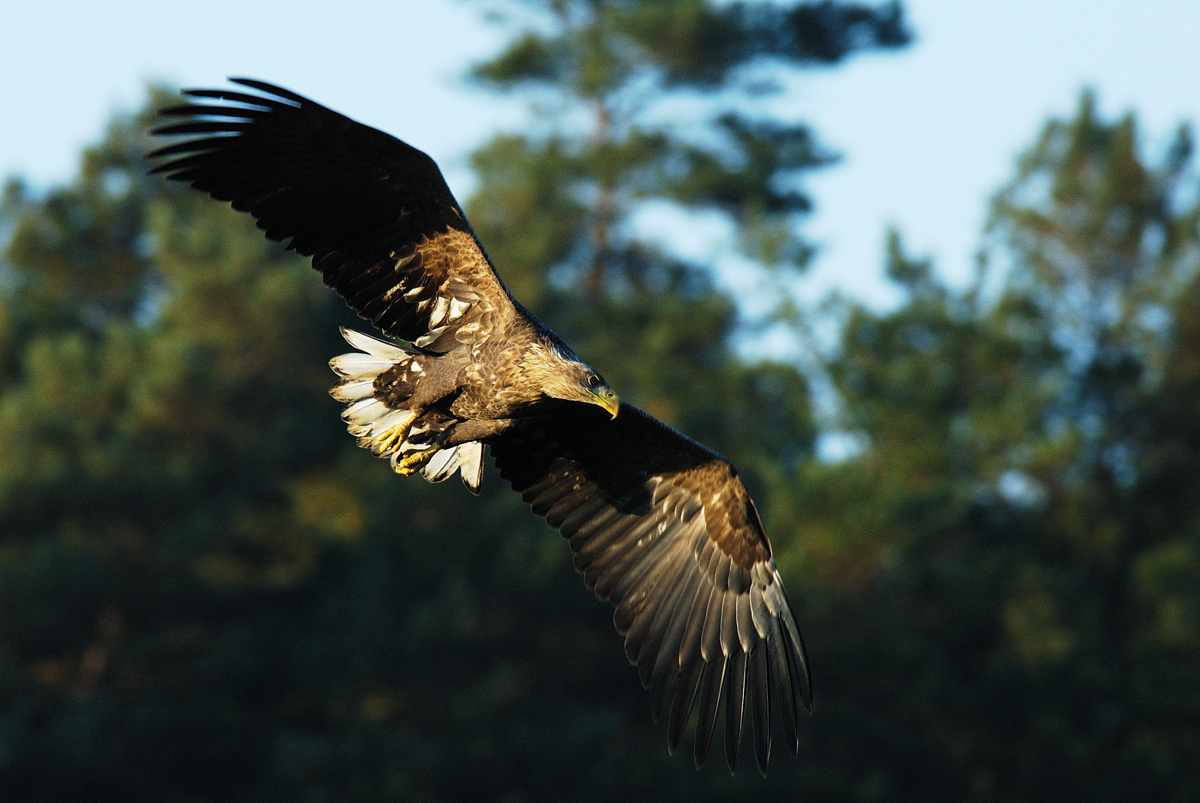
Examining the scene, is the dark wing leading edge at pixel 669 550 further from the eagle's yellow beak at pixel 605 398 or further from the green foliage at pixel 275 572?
the green foliage at pixel 275 572

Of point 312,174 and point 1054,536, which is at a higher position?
point 1054,536

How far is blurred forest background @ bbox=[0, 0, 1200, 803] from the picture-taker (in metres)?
20.4

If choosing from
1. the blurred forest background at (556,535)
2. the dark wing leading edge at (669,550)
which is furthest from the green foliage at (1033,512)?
the dark wing leading edge at (669,550)

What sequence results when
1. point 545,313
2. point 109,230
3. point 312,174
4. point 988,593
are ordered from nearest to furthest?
1. point 312,174
2. point 988,593
3. point 545,313
4. point 109,230

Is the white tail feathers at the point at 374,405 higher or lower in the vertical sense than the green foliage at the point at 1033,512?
lower

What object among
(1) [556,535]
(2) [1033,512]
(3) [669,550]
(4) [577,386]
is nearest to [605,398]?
(4) [577,386]

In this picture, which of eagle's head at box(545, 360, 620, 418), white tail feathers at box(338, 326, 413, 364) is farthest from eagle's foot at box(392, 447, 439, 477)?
eagle's head at box(545, 360, 620, 418)

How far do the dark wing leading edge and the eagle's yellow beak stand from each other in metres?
0.74

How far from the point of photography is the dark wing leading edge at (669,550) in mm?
8016

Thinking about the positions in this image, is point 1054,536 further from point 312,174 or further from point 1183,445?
point 312,174

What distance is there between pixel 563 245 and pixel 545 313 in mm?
2570

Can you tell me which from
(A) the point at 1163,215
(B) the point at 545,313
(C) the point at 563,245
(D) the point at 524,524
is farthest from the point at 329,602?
(A) the point at 1163,215

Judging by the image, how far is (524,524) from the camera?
22.4 metres

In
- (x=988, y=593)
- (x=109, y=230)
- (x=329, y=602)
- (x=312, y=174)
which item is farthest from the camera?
(x=109, y=230)
